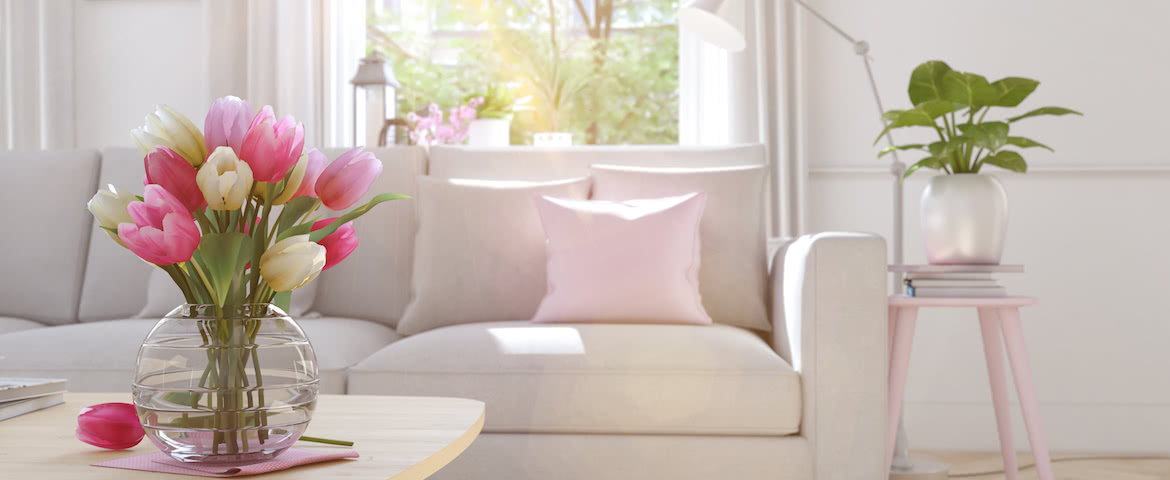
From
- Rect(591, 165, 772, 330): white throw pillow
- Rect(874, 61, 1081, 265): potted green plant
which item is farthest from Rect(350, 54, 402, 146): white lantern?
Rect(874, 61, 1081, 265): potted green plant

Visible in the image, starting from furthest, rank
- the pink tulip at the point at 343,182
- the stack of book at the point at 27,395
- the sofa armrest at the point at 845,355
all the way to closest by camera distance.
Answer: the sofa armrest at the point at 845,355, the stack of book at the point at 27,395, the pink tulip at the point at 343,182

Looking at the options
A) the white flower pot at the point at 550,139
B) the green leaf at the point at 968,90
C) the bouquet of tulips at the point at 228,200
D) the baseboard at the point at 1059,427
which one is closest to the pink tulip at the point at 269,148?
the bouquet of tulips at the point at 228,200

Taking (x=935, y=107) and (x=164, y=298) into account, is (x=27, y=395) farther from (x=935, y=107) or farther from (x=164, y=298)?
(x=935, y=107)

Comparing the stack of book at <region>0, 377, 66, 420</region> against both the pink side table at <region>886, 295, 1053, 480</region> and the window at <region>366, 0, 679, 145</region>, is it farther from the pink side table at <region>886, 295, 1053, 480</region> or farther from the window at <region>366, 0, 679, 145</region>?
the window at <region>366, 0, 679, 145</region>

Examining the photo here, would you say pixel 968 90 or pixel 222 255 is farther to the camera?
pixel 968 90

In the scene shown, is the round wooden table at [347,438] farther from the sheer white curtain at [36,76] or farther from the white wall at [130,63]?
the sheer white curtain at [36,76]

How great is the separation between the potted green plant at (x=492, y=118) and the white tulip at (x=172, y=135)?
2.54 m

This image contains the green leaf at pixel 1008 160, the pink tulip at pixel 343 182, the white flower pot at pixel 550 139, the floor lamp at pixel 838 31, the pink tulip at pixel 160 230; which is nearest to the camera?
the pink tulip at pixel 160 230

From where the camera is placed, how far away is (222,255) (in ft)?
2.65

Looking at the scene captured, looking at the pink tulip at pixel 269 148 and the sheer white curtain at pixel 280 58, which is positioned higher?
the sheer white curtain at pixel 280 58

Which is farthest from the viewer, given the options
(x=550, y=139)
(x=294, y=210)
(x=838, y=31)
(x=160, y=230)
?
(x=550, y=139)

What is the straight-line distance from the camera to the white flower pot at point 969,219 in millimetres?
2203

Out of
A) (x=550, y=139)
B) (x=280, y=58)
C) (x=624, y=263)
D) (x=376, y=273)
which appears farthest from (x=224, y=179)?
(x=280, y=58)

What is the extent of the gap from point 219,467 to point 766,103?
8.53ft
